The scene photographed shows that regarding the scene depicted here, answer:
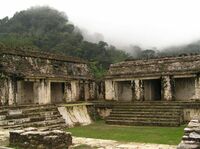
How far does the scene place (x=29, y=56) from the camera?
59.0 feet

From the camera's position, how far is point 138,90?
64.5 ft

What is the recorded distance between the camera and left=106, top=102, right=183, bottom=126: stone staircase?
15.9 meters

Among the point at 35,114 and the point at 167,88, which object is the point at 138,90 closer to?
the point at 167,88

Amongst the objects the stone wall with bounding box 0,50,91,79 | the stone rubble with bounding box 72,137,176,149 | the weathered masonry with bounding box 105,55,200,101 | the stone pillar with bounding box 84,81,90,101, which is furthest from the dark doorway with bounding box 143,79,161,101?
the stone rubble with bounding box 72,137,176,149

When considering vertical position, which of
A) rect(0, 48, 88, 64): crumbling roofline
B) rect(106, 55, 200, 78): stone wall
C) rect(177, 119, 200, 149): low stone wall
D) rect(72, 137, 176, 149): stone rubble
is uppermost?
rect(0, 48, 88, 64): crumbling roofline

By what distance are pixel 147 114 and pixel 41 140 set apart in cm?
850

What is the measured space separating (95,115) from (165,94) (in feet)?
13.7

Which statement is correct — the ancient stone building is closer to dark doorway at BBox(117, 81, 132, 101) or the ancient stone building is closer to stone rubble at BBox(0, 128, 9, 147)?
dark doorway at BBox(117, 81, 132, 101)

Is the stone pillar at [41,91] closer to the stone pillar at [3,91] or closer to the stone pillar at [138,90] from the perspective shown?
the stone pillar at [3,91]

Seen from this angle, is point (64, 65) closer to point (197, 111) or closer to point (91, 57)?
point (197, 111)

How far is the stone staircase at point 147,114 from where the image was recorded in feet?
52.2

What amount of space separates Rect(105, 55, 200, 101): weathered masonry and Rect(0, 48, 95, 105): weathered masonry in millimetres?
1797

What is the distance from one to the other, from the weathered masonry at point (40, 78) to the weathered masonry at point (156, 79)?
1.80 meters

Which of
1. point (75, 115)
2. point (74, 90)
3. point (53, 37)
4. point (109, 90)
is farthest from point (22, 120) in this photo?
point (53, 37)
